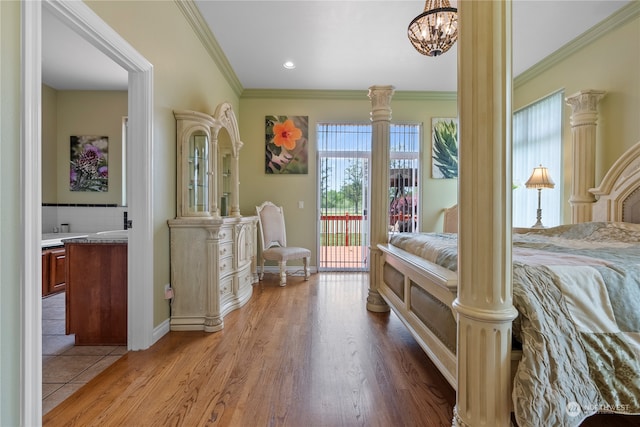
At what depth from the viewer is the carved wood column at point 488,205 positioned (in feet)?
3.39

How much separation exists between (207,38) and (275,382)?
3274mm

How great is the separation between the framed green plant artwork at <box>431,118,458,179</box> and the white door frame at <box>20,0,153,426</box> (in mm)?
4025

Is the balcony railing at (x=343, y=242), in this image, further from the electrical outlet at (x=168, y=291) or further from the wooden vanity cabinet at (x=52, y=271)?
the wooden vanity cabinet at (x=52, y=271)

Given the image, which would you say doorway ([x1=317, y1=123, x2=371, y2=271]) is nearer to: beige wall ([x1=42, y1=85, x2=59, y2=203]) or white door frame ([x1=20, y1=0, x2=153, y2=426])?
white door frame ([x1=20, y1=0, x2=153, y2=426])

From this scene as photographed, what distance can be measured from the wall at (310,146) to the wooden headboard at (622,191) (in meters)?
2.07

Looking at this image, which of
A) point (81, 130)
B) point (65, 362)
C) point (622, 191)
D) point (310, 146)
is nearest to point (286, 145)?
point (310, 146)

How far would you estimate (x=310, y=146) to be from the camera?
4.70 meters

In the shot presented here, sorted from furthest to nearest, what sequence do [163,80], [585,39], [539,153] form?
1. [539,153]
2. [585,39]
3. [163,80]

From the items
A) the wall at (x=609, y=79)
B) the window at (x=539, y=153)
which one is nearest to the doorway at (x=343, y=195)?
the window at (x=539, y=153)

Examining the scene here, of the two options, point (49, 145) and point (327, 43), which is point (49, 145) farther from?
point (327, 43)

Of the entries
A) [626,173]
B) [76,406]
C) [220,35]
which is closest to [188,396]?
[76,406]

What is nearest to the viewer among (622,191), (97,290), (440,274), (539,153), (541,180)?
(440,274)

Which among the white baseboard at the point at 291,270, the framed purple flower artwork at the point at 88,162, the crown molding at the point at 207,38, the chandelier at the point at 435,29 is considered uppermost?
the crown molding at the point at 207,38

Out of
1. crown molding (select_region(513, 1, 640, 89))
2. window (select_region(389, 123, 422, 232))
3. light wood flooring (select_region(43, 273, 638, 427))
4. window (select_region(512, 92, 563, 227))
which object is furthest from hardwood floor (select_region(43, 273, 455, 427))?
crown molding (select_region(513, 1, 640, 89))
